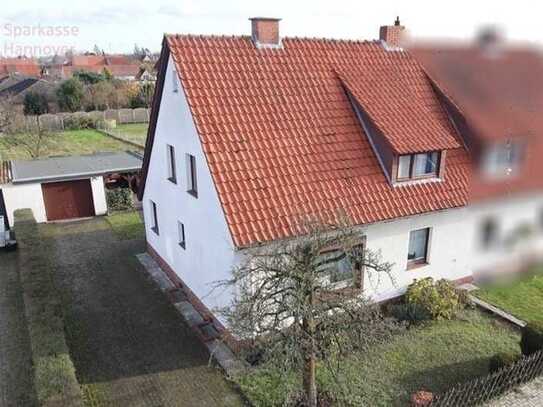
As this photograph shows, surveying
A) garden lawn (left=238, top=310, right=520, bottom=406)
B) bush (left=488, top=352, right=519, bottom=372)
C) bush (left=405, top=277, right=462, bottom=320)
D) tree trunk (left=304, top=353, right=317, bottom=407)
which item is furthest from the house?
bush (left=488, top=352, right=519, bottom=372)

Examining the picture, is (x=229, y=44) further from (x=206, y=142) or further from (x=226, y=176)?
(x=226, y=176)

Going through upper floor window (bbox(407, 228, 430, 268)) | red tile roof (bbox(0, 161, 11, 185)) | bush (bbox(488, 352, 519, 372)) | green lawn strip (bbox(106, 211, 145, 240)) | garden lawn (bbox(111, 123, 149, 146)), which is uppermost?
red tile roof (bbox(0, 161, 11, 185))

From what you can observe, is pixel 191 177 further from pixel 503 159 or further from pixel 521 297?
pixel 521 297

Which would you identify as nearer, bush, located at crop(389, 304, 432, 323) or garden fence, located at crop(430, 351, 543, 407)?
garden fence, located at crop(430, 351, 543, 407)

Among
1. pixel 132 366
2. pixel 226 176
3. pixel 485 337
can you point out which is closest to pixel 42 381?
pixel 132 366

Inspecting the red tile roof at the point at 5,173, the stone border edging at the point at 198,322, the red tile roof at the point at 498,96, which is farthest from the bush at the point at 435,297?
the red tile roof at the point at 5,173

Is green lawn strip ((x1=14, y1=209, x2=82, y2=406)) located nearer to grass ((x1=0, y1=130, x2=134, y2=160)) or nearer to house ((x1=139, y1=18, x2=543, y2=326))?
house ((x1=139, y1=18, x2=543, y2=326))

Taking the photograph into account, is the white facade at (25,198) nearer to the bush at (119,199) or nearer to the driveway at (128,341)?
the bush at (119,199)
